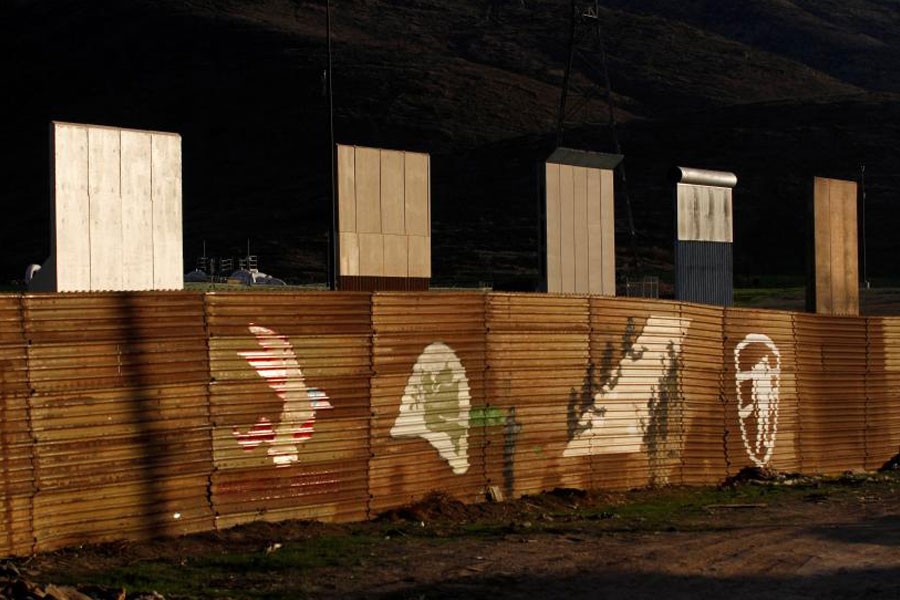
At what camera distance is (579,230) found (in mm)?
18984

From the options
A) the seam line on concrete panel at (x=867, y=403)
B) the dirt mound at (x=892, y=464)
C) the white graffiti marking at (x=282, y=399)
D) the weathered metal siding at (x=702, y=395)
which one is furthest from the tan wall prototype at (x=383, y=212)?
the dirt mound at (x=892, y=464)

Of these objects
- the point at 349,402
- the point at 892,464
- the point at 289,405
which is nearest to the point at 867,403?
the point at 892,464

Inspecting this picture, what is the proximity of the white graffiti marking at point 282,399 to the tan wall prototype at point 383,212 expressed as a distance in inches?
116

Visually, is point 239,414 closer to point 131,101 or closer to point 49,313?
point 49,313

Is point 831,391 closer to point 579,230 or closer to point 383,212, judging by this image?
point 579,230

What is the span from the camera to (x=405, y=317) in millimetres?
→ 14367

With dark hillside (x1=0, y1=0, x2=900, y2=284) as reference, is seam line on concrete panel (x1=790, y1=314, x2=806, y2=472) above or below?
below

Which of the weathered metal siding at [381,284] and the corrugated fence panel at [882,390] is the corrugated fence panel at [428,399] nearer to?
the weathered metal siding at [381,284]

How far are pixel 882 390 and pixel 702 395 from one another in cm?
554

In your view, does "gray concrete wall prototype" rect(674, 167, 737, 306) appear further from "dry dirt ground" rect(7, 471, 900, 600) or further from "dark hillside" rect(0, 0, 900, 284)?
"dark hillside" rect(0, 0, 900, 284)

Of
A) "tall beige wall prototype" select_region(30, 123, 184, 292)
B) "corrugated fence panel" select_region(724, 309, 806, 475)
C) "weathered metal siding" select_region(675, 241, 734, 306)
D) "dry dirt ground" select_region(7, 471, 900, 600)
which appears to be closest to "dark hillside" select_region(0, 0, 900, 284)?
"weathered metal siding" select_region(675, 241, 734, 306)

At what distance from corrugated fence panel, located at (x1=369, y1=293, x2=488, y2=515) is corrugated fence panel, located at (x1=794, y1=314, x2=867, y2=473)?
7.46 meters

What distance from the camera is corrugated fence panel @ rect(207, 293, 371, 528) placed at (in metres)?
12.7

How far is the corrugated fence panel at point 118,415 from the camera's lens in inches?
448
